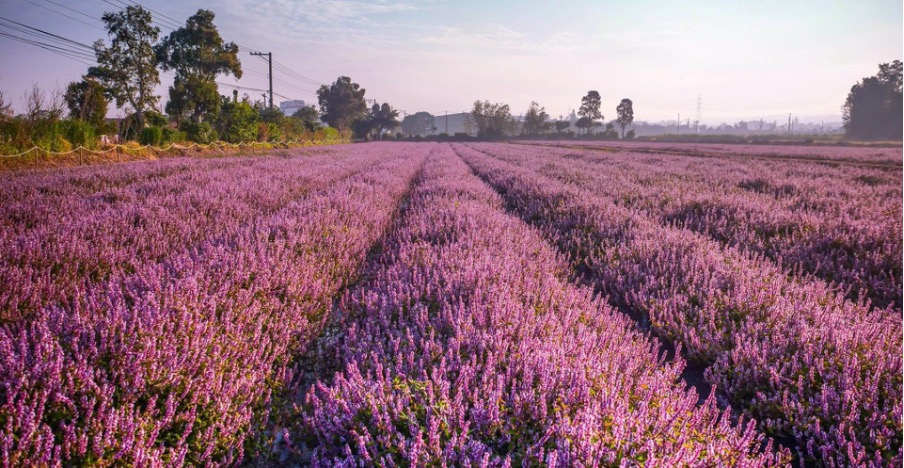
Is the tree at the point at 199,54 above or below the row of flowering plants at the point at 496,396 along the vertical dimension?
above

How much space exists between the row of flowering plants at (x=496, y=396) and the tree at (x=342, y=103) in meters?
91.8

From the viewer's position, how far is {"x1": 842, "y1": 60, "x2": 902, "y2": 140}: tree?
67.9 meters

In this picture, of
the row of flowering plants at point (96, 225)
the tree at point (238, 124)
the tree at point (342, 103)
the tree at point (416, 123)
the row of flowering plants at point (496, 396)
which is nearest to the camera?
the row of flowering plants at point (496, 396)

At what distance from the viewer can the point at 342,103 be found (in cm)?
8862

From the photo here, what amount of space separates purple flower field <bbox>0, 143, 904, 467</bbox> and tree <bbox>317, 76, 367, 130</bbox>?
292 feet

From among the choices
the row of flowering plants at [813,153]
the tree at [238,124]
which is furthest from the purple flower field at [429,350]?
the tree at [238,124]

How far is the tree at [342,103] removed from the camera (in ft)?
290

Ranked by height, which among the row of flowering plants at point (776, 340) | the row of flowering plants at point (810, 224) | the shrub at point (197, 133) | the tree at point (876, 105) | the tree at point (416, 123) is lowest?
the row of flowering plants at point (776, 340)

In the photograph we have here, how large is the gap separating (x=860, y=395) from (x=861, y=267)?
298cm

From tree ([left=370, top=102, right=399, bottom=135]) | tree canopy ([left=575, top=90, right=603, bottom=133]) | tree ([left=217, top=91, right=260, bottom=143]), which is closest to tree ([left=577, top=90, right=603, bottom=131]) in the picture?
tree canopy ([left=575, top=90, right=603, bottom=133])

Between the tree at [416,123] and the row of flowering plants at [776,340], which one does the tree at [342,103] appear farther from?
the row of flowering plants at [776,340]

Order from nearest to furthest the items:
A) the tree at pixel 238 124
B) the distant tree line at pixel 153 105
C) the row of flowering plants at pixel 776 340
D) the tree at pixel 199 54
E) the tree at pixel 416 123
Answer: the row of flowering plants at pixel 776 340 → the distant tree line at pixel 153 105 → the tree at pixel 238 124 → the tree at pixel 199 54 → the tree at pixel 416 123

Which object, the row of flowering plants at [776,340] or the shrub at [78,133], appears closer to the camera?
the row of flowering plants at [776,340]

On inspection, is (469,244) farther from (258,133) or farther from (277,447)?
(258,133)
